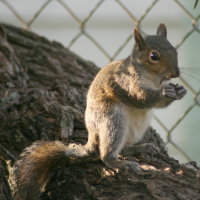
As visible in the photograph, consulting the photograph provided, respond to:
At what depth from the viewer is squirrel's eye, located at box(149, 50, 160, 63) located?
7.89ft

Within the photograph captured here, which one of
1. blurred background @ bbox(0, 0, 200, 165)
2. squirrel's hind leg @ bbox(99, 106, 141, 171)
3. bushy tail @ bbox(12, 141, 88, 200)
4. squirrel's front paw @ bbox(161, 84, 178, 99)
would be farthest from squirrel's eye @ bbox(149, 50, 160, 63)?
blurred background @ bbox(0, 0, 200, 165)

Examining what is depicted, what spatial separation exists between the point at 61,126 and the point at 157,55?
0.42m

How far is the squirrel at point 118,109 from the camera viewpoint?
7.21 feet

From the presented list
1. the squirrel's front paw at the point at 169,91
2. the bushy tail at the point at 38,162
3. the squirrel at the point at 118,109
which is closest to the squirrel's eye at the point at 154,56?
the squirrel at the point at 118,109

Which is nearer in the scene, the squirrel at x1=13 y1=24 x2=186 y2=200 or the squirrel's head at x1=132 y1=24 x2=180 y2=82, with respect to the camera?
the squirrel at x1=13 y1=24 x2=186 y2=200

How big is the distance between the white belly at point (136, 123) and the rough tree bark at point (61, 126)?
58 millimetres

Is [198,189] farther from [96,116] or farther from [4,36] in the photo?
[4,36]

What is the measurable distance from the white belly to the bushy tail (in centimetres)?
23

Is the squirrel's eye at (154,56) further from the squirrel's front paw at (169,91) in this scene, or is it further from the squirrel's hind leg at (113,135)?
the squirrel's hind leg at (113,135)

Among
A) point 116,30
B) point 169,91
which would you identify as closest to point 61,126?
point 169,91

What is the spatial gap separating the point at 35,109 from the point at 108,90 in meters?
0.27

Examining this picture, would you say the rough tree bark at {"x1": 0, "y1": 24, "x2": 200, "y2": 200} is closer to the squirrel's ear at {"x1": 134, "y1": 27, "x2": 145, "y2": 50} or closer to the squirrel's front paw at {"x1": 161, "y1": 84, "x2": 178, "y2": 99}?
the squirrel's front paw at {"x1": 161, "y1": 84, "x2": 178, "y2": 99}

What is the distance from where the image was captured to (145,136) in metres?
2.62

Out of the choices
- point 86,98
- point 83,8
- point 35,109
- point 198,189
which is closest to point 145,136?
point 86,98
